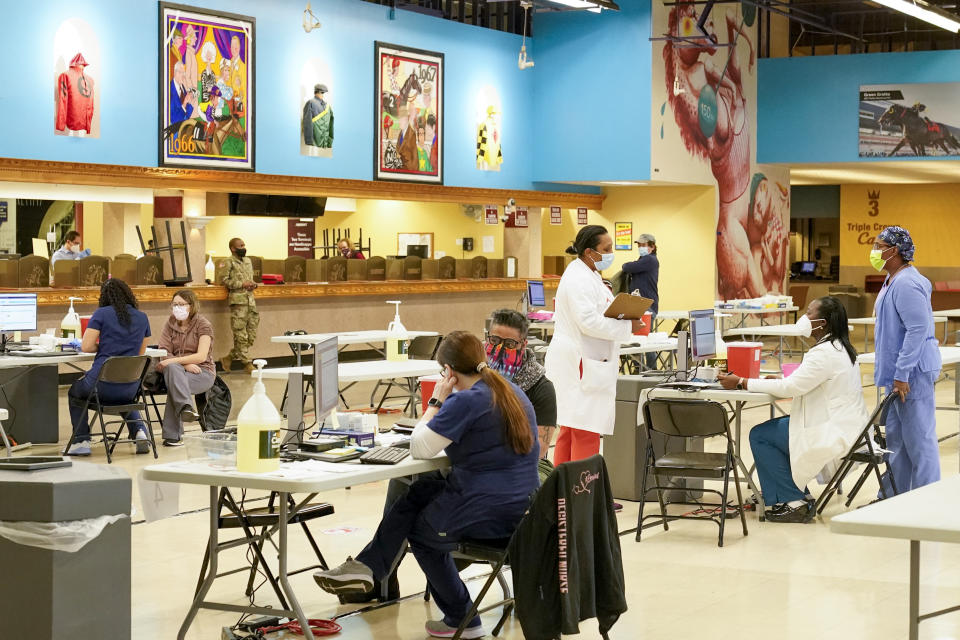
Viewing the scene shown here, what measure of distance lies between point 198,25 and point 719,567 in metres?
9.77

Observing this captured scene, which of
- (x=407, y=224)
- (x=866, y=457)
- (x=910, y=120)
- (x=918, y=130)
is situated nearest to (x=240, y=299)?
(x=407, y=224)

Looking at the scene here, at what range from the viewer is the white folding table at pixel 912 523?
3.51 meters

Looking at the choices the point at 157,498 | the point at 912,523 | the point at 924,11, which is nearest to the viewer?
the point at 912,523

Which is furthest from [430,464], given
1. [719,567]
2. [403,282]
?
[403,282]

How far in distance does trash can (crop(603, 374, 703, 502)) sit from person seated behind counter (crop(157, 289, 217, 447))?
3341mm

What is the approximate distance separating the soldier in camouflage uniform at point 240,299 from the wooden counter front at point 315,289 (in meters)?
0.18

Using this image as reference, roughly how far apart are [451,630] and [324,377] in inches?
47.3

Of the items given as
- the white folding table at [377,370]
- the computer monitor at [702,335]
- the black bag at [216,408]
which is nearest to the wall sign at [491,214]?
the black bag at [216,408]

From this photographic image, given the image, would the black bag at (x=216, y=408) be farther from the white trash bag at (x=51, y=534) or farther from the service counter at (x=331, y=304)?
the white trash bag at (x=51, y=534)

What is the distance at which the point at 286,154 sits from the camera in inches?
587

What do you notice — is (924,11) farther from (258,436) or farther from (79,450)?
(258,436)

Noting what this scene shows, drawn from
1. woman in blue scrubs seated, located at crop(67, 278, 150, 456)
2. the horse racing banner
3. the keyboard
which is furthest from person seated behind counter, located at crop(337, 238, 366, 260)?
the keyboard

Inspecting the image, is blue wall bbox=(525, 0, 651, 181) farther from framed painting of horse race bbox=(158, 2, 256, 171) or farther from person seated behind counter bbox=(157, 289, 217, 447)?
person seated behind counter bbox=(157, 289, 217, 447)

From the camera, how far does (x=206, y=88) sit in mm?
13844
